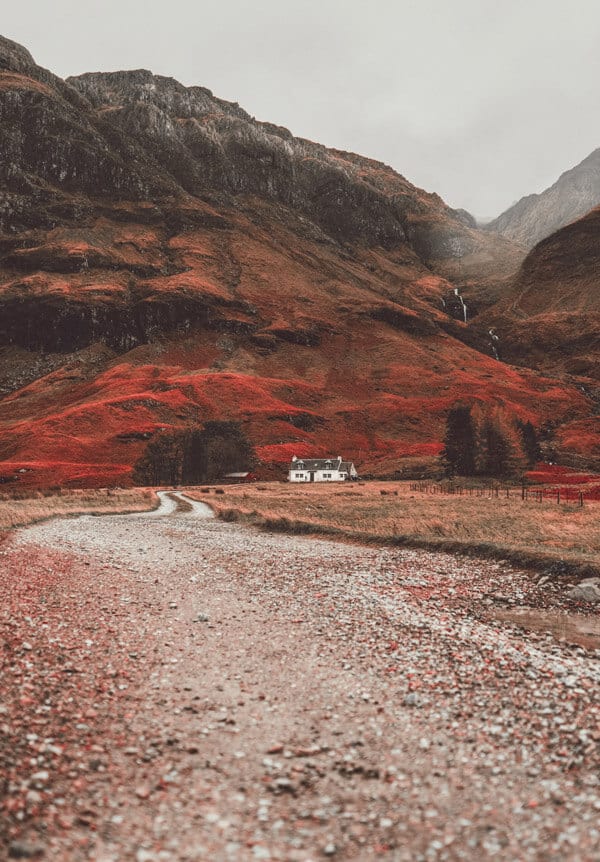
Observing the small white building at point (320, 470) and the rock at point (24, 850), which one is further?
the small white building at point (320, 470)

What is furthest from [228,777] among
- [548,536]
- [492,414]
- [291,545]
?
[492,414]

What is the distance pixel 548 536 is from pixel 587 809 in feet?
72.7

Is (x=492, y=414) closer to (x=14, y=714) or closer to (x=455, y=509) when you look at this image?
(x=455, y=509)

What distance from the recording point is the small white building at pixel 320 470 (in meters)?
108

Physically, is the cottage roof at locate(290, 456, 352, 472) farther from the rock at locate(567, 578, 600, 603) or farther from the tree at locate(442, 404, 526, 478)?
the rock at locate(567, 578, 600, 603)

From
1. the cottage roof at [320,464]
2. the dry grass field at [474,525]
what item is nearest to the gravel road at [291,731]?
the dry grass field at [474,525]

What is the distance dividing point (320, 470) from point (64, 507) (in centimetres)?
6503

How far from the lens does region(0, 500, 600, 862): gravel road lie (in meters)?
5.06

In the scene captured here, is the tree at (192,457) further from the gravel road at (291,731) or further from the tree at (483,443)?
the gravel road at (291,731)

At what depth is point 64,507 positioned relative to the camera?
5041 cm

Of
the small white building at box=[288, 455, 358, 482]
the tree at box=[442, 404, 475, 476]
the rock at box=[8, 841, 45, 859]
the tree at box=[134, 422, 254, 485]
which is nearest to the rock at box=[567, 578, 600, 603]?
the rock at box=[8, 841, 45, 859]

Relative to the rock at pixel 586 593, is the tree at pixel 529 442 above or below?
above

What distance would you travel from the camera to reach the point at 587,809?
5.43 metres

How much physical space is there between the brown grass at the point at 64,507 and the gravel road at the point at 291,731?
25.8m
